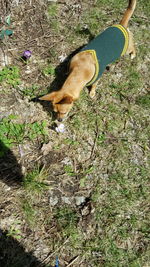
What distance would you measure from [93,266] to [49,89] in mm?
2431

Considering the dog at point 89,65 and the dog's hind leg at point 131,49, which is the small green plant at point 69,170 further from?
the dog's hind leg at point 131,49

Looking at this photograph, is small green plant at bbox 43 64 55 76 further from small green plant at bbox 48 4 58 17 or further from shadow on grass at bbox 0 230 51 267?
shadow on grass at bbox 0 230 51 267

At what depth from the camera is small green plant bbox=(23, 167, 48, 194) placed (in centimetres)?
317

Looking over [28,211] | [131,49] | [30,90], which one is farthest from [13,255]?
[131,49]

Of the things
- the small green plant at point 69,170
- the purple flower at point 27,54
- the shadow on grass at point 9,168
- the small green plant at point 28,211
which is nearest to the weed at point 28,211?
the small green plant at point 28,211

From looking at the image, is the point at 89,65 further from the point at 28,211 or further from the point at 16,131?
the point at 28,211

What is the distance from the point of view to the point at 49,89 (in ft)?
13.1

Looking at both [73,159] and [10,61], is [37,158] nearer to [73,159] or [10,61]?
[73,159]

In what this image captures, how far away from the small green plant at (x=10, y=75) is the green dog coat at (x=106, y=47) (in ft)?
3.39

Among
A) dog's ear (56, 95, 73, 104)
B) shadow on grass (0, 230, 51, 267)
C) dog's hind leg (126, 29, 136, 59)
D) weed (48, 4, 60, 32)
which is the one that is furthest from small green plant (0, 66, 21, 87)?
shadow on grass (0, 230, 51, 267)

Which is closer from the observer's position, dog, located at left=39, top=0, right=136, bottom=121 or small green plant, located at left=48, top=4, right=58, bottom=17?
dog, located at left=39, top=0, right=136, bottom=121

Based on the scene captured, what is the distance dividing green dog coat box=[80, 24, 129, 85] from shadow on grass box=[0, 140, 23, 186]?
58.9 inches

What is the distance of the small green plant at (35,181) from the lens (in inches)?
125

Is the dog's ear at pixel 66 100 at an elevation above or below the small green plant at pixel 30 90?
above
